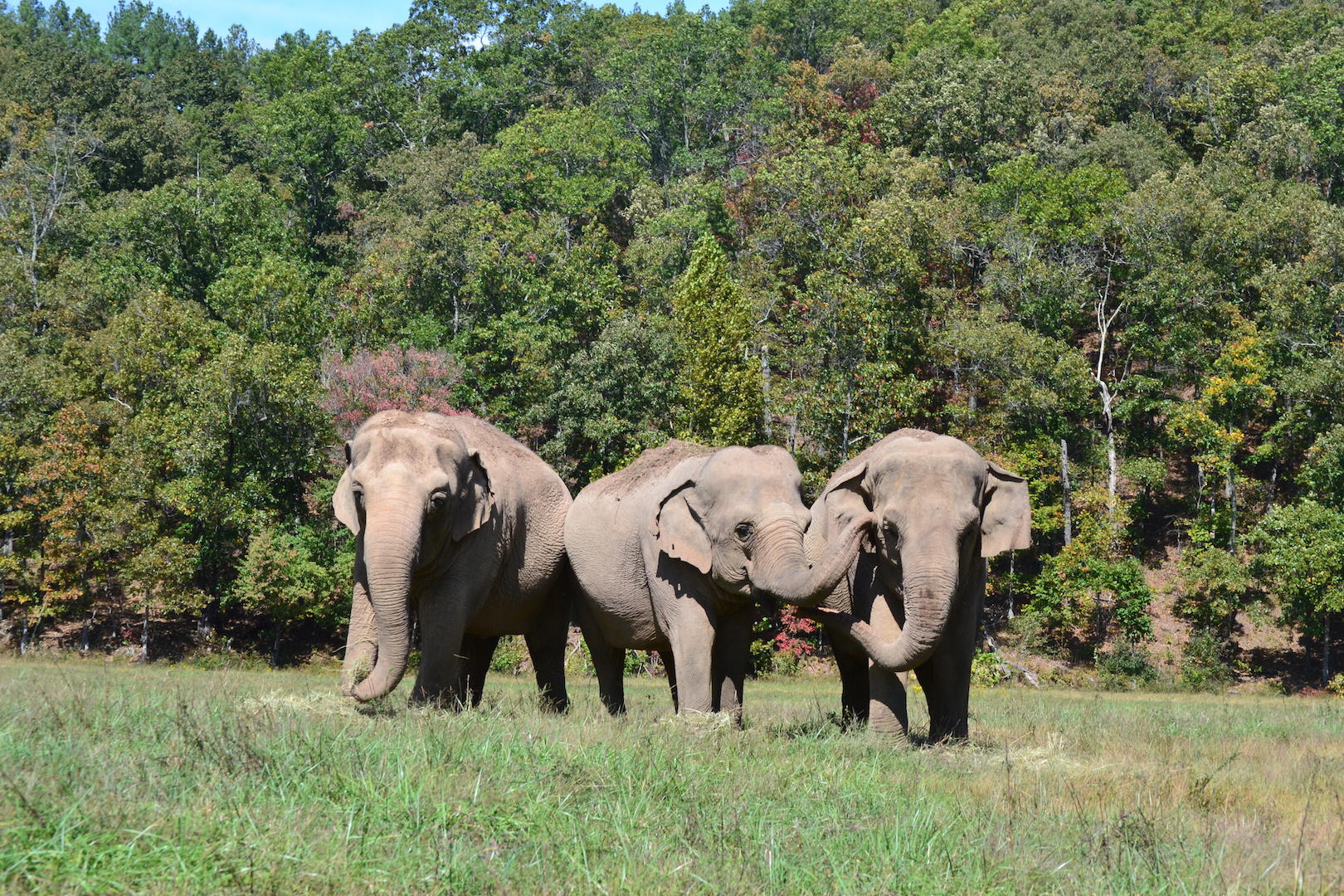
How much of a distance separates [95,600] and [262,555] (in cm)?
860

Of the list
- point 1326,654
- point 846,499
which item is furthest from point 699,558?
point 1326,654

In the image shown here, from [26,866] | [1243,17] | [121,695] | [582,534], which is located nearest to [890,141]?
[1243,17]

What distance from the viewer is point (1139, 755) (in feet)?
42.0

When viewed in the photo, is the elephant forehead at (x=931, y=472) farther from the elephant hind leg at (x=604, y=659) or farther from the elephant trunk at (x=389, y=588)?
the elephant hind leg at (x=604, y=659)

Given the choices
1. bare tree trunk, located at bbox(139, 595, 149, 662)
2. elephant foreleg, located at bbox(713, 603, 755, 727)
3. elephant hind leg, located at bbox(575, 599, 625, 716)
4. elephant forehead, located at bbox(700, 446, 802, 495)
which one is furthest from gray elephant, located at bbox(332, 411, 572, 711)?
bare tree trunk, located at bbox(139, 595, 149, 662)

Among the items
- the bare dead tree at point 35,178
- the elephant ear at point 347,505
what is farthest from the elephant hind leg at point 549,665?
the bare dead tree at point 35,178

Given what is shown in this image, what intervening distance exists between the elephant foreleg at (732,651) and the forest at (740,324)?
23895 mm

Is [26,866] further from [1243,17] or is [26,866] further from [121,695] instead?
[1243,17]

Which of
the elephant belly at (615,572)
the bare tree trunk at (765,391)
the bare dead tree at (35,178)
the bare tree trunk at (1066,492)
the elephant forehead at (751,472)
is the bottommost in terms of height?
the elephant belly at (615,572)

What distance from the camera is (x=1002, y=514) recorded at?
13.2 m

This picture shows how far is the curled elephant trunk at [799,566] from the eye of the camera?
1184cm

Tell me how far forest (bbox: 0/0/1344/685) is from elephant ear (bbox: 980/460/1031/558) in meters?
24.7

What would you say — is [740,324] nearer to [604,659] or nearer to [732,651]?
[604,659]

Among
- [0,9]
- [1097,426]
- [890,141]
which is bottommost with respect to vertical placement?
[1097,426]
